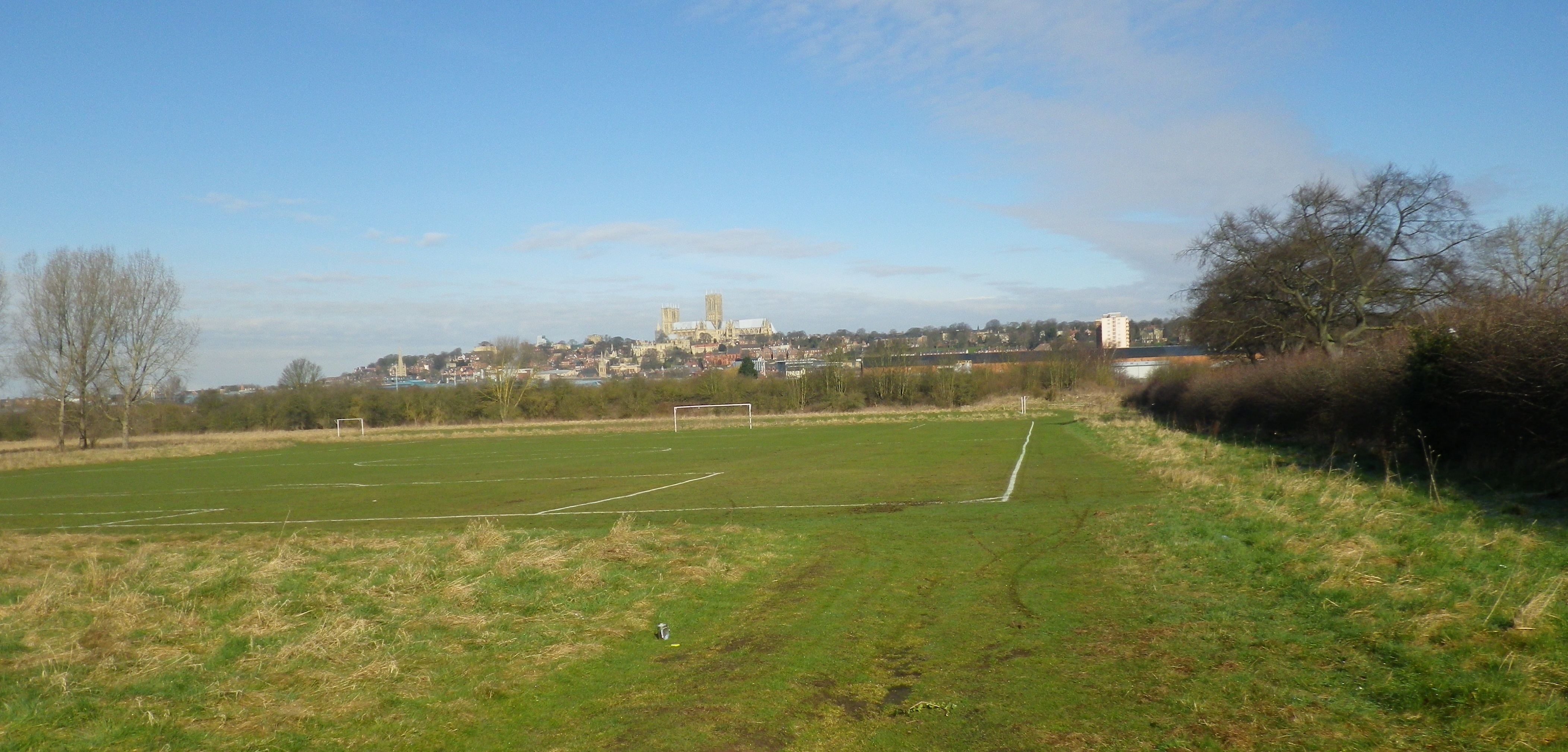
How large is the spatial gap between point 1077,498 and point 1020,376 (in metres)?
75.2

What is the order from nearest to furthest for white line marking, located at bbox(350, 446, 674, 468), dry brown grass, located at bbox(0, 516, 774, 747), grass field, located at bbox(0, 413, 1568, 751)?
grass field, located at bbox(0, 413, 1568, 751) < dry brown grass, located at bbox(0, 516, 774, 747) < white line marking, located at bbox(350, 446, 674, 468)

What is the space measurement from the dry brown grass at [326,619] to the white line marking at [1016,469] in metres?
6.80

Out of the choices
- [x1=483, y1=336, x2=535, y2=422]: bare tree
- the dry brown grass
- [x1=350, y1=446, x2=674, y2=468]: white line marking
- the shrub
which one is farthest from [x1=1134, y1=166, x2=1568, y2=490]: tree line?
[x1=483, y1=336, x2=535, y2=422]: bare tree

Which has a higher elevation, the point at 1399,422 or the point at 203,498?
the point at 1399,422

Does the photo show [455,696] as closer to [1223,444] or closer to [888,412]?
[1223,444]

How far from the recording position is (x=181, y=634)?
280 inches

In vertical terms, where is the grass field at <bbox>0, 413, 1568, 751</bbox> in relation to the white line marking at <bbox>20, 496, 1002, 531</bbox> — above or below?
above

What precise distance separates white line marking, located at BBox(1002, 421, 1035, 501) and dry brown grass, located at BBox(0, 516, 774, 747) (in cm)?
680

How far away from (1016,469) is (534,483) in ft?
41.2

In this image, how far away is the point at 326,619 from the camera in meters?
7.49

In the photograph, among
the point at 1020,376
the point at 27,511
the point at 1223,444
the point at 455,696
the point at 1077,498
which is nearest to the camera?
the point at 455,696

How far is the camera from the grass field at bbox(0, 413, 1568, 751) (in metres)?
5.10

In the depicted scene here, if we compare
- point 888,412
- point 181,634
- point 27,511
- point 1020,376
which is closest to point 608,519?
point 181,634

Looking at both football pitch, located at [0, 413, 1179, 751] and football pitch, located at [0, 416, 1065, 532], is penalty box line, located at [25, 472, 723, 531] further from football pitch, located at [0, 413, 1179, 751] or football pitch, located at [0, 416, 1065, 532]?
football pitch, located at [0, 413, 1179, 751]
